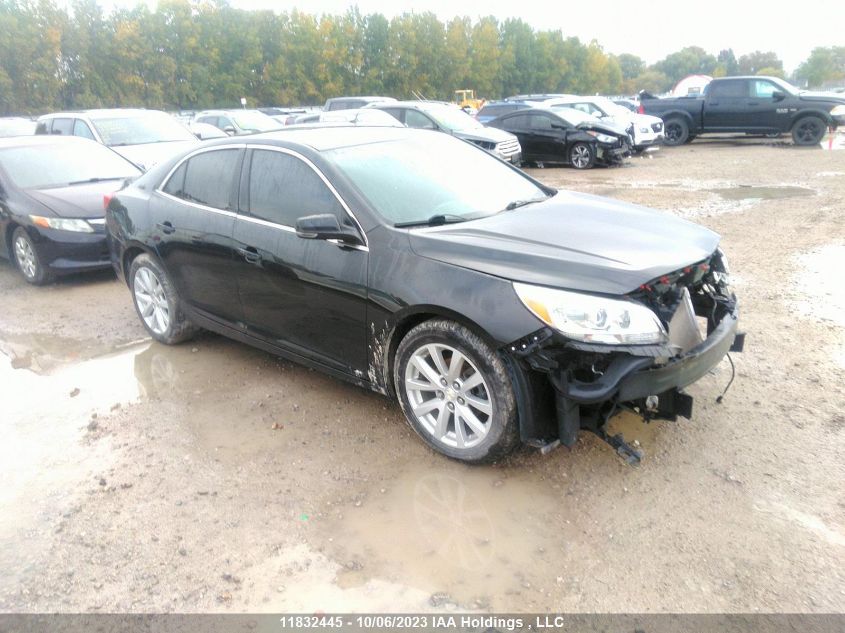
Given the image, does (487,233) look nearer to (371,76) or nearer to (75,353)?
(75,353)

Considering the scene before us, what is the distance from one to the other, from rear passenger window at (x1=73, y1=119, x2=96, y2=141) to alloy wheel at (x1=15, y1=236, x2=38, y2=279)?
13.0ft

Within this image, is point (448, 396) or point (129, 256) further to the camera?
point (129, 256)

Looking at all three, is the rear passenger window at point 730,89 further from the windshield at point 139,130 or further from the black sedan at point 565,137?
the windshield at point 139,130

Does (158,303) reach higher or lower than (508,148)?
lower

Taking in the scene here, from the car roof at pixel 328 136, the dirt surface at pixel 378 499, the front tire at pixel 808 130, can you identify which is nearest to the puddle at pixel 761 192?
the dirt surface at pixel 378 499

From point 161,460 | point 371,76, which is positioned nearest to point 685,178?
point 161,460

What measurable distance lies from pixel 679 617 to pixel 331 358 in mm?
2342

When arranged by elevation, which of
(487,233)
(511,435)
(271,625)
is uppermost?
(487,233)

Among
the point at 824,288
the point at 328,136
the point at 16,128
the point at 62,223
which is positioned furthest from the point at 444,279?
the point at 16,128

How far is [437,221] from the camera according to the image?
3957 mm

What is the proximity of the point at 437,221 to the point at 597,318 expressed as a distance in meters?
1.20

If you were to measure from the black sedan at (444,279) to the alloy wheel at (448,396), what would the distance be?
0.01 metres

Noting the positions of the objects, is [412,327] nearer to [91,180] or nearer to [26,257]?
[26,257]

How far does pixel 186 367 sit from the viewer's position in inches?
205
